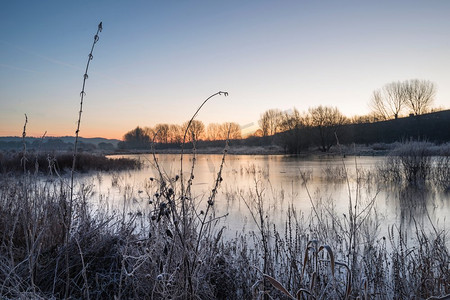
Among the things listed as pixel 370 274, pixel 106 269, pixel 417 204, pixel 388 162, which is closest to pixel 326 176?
pixel 388 162

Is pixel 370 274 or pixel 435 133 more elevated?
pixel 435 133

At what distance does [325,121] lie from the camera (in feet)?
136

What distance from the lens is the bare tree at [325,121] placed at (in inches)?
1571

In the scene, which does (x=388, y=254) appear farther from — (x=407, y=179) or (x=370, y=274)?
(x=407, y=179)

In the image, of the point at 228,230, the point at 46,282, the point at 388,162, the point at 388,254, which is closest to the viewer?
the point at 46,282

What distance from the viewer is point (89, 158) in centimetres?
1838

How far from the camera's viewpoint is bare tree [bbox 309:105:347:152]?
39.9 m

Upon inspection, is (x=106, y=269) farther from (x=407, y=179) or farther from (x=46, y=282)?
(x=407, y=179)

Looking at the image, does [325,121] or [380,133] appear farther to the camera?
[380,133]

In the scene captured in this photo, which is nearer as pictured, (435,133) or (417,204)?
(417,204)

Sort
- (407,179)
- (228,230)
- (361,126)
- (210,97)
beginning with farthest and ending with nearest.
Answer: (361,126) → (407,179) → (228,230) → (210,97)

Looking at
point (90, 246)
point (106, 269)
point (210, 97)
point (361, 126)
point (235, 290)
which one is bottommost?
point (235, 290)

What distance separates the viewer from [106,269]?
3.36 meters

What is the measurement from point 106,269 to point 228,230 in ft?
8.88
